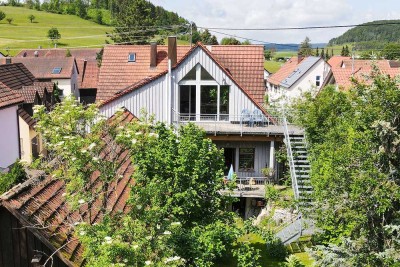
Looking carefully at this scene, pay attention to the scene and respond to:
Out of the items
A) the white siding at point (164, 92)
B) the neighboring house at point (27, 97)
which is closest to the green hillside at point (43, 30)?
the neighboring house at point (27, 97)

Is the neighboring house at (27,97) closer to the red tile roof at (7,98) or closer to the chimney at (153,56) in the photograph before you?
the red tile roof at (7,98)

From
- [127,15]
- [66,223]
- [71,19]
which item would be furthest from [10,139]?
[71,19]

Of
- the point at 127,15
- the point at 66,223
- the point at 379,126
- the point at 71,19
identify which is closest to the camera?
the point at 66,223

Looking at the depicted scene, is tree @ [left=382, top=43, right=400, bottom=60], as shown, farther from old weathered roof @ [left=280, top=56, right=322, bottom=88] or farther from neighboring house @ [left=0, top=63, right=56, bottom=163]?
neighboring house @ [left=0, top=63, right=56, bottom=163]

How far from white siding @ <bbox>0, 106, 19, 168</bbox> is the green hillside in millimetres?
77411

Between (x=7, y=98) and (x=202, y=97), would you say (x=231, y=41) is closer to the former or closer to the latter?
(x=202, y=97)

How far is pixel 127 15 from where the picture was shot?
2751 inches

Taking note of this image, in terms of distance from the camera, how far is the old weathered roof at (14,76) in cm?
2666

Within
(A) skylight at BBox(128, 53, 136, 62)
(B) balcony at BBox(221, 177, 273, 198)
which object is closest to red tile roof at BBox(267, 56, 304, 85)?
(A) skylight at BBox(128, 53, 136, 62)

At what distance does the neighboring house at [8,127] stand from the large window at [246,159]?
1166cm

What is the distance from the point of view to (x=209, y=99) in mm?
23875

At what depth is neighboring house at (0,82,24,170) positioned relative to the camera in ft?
55.0

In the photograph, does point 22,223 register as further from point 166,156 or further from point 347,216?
point 347,216

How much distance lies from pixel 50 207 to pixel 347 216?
6.83 m
